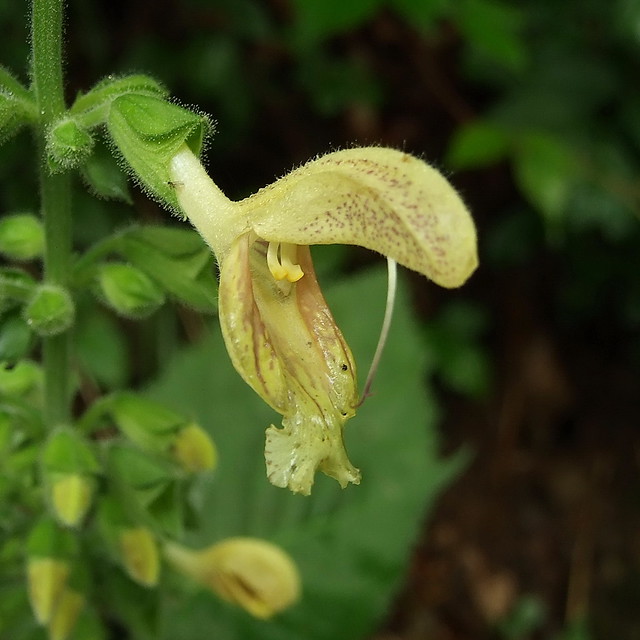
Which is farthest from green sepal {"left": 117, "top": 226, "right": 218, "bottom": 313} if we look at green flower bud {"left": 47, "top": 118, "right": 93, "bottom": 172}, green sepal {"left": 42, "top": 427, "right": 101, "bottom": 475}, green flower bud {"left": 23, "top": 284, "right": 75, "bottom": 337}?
green sepal {"left": 42, "top": 427, "right": 101, "bottom": 475}

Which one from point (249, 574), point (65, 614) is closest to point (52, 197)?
point (65, 614)

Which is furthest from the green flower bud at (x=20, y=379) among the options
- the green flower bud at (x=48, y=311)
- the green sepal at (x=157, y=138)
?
the green sepal at (x=157, y=138)

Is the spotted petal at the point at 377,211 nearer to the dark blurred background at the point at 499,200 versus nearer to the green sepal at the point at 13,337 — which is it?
the green sepal at the point at 13,337

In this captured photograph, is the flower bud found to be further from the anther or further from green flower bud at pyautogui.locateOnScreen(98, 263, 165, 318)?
the anther

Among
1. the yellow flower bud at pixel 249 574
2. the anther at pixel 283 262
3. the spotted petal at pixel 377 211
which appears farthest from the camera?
the yellow flower bud at pixel 249 574

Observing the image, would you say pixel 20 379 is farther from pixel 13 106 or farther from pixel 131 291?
pixel 13 106
